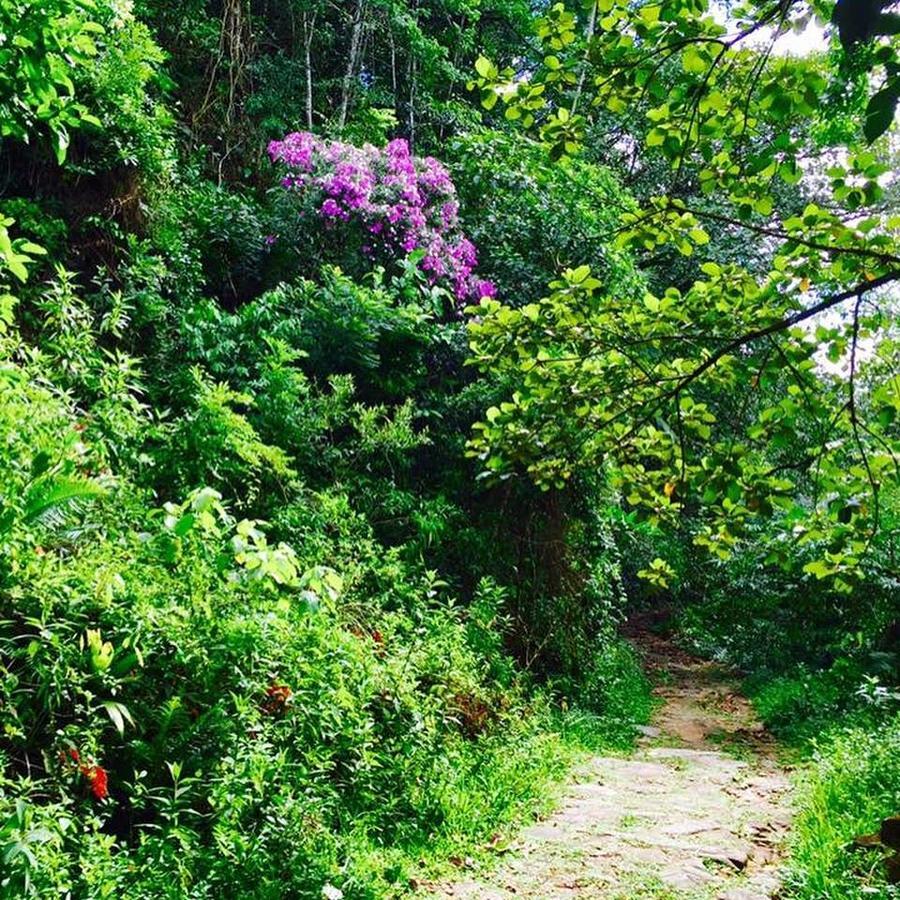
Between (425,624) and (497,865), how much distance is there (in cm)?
196

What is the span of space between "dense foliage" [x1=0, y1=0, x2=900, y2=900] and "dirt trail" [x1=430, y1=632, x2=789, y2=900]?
247 mm

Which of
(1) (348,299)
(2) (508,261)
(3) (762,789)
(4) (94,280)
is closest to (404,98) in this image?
(2) (508,261)

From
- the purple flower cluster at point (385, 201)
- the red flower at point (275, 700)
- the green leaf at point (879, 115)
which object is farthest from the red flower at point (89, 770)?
the purple flower cluster at point (385, 201)

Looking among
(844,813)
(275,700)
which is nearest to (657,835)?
(844,813)

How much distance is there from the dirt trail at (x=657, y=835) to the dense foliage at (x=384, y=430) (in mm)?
247

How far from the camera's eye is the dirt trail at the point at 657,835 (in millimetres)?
3299

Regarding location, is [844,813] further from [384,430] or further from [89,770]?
[384,430]

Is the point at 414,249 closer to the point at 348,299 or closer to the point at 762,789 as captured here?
the point at 348,299

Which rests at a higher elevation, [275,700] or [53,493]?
[53,493]

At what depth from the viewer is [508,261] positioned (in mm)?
8711

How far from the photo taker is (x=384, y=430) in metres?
6.20

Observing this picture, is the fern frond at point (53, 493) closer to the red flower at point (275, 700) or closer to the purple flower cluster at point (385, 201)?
the red flower at point (275, 700)

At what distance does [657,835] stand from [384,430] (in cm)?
346

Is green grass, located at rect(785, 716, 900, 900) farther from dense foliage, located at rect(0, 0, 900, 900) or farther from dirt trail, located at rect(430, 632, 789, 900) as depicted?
dirt trail, located at rect(430, 632, 789, 900)
